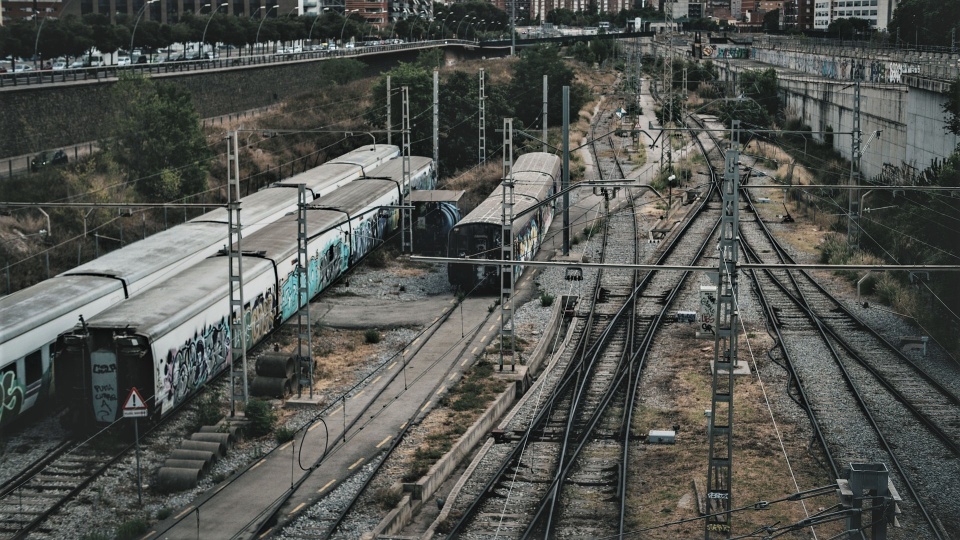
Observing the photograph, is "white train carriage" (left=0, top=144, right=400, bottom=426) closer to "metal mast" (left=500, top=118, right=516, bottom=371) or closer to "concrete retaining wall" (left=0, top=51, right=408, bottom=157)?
"metal mast" (left=500, top=118, right=516, bottom=371)

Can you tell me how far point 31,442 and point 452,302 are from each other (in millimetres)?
14578

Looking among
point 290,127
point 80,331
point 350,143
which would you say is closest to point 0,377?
point 80,331

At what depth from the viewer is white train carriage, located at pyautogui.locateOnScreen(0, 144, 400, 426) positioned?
22.3 m

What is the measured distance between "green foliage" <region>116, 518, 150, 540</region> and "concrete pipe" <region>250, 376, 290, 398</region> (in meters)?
7.37

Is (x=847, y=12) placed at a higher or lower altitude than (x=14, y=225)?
higher

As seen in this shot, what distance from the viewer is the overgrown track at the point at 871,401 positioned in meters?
20.3

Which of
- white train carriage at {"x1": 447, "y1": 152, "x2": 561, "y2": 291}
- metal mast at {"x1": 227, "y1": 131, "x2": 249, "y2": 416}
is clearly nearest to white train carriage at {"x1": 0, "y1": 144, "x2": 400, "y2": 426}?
metal mast at {"x1": 227, "y1": 131, "x2": 249, "y2": 416}

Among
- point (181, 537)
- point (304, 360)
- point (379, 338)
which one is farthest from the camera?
point (379, 338)

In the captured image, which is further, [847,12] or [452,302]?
[847,12]

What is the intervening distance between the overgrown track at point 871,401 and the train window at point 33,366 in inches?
592

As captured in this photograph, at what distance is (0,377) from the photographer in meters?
21.7

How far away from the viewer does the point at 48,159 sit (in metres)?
46.2

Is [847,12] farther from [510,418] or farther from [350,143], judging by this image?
[510,418]

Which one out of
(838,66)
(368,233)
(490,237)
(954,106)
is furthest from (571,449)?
(838,66)
